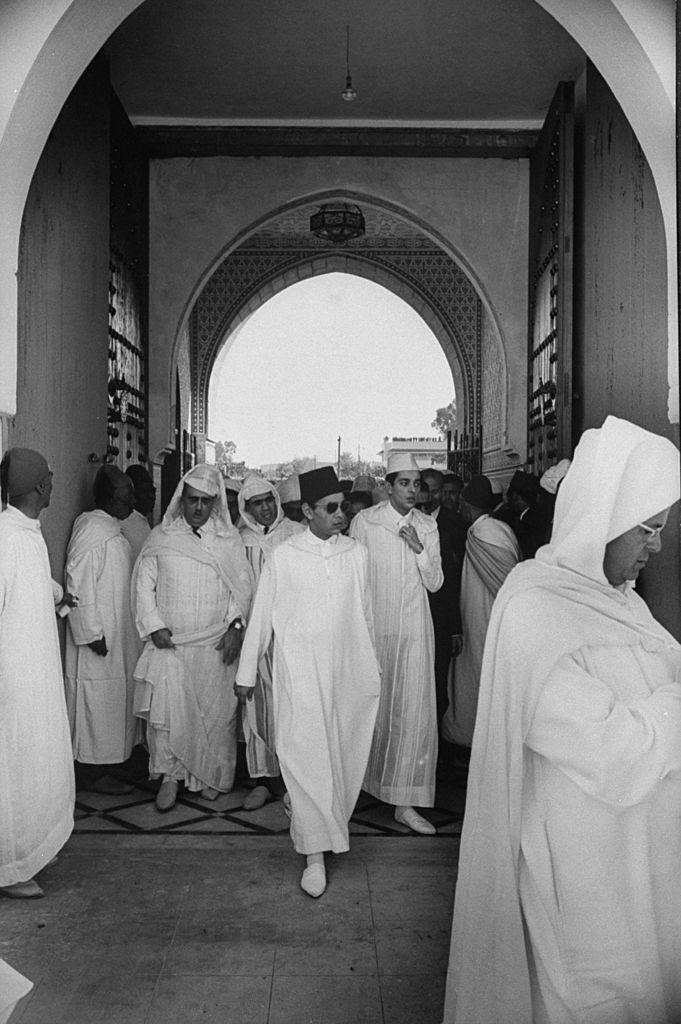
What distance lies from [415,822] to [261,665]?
105 centimetres

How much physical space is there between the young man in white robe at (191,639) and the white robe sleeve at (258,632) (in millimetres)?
801

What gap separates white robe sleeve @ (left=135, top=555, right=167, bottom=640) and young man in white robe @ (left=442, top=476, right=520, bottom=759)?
58.6 inches

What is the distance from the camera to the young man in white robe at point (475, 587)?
4438 millimetres

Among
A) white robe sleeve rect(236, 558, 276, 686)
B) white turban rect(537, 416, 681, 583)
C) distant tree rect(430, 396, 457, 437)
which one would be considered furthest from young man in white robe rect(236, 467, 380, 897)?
distant tree rect(430, 396, 457, 437)

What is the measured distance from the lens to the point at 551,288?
5.29 metres

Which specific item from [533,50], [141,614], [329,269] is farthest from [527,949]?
[329,269]

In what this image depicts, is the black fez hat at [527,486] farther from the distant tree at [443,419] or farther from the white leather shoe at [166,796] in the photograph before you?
the distant tree at [443,419]

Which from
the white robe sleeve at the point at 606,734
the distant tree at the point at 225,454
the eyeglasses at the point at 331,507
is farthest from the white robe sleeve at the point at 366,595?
the distant tree at the point at 225,454

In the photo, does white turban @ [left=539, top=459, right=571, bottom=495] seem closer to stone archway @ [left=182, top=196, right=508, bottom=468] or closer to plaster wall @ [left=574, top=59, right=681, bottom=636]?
plaster wall @ [left=574, top=59, right=681, bottom=636]

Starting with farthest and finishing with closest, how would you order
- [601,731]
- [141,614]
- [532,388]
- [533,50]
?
[532,388]
[533,50]
[141,614]
[601,731]

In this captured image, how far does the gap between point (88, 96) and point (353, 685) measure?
3.10 metres

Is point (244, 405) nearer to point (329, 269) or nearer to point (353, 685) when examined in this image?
point (329, 269)

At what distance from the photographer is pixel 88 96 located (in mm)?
4508

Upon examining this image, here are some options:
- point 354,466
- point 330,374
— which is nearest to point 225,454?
point 330,374
